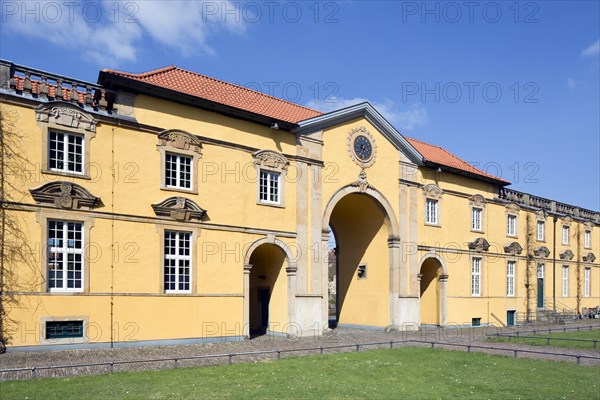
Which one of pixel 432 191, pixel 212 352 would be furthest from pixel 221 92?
pixel 432 191

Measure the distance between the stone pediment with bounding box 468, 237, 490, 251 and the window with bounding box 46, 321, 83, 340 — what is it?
2253 cm

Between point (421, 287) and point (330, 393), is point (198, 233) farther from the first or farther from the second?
point (421, 287)

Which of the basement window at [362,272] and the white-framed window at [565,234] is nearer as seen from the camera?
the basement window at [362,272]

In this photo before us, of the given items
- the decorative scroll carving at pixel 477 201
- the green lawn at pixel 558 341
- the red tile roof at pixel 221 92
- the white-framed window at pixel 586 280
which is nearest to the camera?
the red tile roof at pixel 221 92

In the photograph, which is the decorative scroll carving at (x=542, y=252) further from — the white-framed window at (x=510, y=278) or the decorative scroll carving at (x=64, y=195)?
the decorative scroll carving at (x=64, y=195)

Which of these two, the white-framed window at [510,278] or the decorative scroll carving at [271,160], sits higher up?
the decorative scroll carving at [271,160]

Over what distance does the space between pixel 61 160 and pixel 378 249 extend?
16540mm

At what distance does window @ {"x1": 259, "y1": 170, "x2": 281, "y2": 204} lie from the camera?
2248 cm

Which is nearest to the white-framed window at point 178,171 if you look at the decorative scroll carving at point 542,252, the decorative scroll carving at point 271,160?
the decorative scroll carving at point 271,160

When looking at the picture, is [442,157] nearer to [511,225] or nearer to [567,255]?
[511,225]

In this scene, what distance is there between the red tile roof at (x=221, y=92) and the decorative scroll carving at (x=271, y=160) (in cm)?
151

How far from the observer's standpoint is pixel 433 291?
30719 mm

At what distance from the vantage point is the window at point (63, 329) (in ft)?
54.1

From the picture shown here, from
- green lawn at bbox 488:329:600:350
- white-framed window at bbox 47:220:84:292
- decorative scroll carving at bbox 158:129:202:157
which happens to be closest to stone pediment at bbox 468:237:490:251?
green lawn at bbox 488:329:600:350
